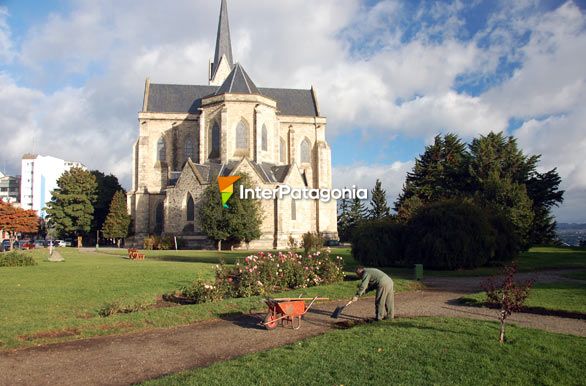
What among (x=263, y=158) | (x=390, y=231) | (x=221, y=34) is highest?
(x=221, y=34)

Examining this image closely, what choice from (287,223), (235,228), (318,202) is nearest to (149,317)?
(235,228)

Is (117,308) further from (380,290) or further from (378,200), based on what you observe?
(378,200)

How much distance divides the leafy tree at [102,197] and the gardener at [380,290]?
57012 mm

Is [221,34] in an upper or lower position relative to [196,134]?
upper

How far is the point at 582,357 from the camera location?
7645mm

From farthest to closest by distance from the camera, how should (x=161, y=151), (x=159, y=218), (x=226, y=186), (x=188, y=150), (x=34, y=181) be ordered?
(x=34, y=181), (x=161, y=151), (x=188, y=150), (x=159, y=218), (x=226, y=186)

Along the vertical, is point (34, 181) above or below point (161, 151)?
above

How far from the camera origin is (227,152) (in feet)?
162

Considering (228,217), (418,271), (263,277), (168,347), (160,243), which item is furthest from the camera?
(160,243)

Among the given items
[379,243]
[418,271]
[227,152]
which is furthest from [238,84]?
[418,271]

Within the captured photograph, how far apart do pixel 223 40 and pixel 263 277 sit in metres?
58.8

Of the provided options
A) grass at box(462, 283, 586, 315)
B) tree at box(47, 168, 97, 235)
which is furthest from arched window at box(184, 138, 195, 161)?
grass at box(462, 283, 586, 315)

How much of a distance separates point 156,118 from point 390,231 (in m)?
36.5

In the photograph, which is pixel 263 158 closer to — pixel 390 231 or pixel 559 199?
pixel 390 231
